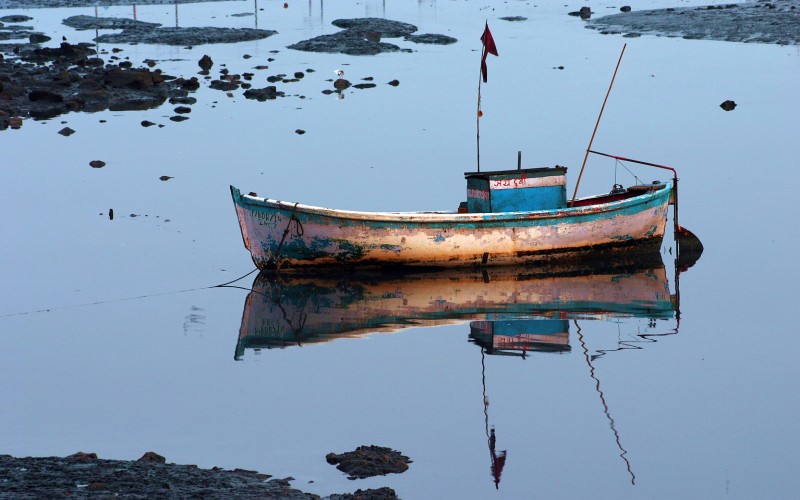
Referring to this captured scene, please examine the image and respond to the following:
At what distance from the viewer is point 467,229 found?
18.7 m

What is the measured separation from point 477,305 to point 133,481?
8.13 meters

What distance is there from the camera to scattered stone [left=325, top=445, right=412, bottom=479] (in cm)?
1097

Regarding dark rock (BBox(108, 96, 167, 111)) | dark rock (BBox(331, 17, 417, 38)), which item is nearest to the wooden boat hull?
dark rock (BBox(108, 96, 167, 111))

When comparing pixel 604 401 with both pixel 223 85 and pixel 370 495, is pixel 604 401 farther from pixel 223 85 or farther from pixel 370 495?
pixel 223 85

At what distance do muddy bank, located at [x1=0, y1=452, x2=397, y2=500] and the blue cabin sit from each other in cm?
905

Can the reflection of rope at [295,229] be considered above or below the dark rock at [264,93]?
above

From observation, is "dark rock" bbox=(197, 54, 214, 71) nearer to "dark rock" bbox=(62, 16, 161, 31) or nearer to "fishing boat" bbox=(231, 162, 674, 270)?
"dark rock" bbox=(62, 16, 161, 31)

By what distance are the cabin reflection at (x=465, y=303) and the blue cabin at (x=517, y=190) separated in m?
1.03

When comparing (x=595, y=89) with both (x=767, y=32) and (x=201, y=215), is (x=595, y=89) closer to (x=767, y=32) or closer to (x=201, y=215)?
(x=767, y=32)

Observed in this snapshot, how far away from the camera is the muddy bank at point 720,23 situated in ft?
162

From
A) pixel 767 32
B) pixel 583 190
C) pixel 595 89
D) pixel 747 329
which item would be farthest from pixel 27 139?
pixel 767 32

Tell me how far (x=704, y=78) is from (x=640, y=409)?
2849 centimetres

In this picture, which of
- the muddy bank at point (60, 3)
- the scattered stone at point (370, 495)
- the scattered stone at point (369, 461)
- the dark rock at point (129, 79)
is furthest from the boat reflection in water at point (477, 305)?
the muddy bank at point (60, 3)

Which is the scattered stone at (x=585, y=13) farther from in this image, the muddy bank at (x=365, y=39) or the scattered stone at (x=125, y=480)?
the scattered stone at (x=125, y=480)
